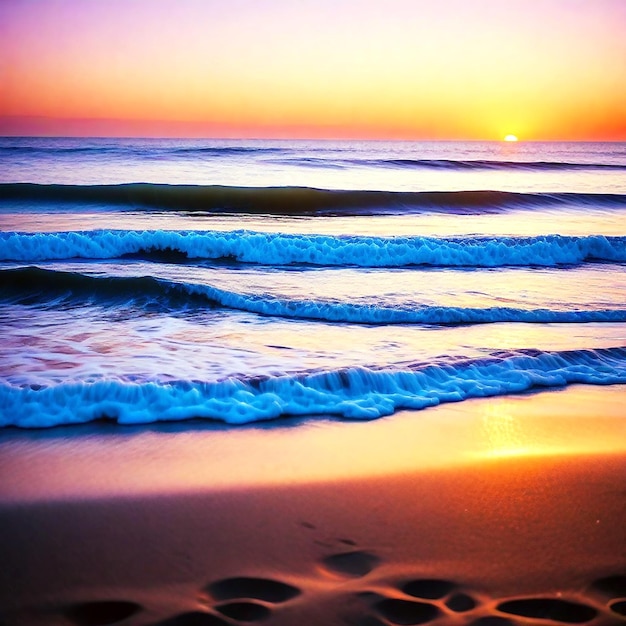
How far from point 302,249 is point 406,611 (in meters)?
9.51

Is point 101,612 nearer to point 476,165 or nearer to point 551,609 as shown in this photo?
point 551,609

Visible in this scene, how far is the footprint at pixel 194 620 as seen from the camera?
2391 millimetres

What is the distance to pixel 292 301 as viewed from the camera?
25.7ft

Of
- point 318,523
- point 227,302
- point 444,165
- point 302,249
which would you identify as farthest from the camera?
point 444,165

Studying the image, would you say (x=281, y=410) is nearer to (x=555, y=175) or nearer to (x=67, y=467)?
(x=67, y=467)

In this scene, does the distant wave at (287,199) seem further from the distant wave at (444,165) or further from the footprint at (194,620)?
the footprint at (194,620)

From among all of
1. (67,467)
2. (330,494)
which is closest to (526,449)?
(330,494)

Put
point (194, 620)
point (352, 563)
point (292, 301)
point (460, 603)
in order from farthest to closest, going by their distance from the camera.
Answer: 1. point (292, 301)
2. point (352, 563)
3. point (460, 603)
4. point (194, 620)

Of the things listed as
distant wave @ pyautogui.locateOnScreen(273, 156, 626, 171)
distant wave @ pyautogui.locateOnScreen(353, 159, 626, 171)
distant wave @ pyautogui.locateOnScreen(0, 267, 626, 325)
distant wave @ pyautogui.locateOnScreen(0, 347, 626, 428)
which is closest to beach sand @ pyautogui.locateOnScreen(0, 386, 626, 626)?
distant wave @ pyautogui.locateOnScreen(0, 347, 626, 428)

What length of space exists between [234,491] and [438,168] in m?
27.5

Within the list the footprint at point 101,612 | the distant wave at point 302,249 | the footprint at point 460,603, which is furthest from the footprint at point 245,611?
the distant wave at point 302,249

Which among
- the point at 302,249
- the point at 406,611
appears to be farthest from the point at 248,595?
the point at 302,249

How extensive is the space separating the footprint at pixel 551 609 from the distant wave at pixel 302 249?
894 centimetres

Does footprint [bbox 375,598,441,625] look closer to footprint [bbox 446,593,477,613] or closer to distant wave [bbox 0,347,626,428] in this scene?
footprint [bbox 446,593,477,613]
